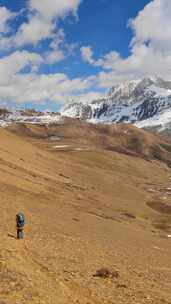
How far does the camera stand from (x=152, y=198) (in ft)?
394

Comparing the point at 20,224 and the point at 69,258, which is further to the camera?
the point at 20,224

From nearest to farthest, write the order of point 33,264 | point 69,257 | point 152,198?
1. point 33,264
2. point 69,257
3. point 152,198

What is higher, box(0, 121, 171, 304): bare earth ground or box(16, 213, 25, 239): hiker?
box(16, 213, 25, 239): hiker

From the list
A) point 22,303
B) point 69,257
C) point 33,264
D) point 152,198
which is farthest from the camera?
point 152,198

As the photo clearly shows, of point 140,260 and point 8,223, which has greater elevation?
point 8,223

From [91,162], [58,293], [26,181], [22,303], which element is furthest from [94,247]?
[91,162]

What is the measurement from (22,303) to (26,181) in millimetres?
52958

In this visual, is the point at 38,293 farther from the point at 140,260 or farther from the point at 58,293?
the point at 140,260

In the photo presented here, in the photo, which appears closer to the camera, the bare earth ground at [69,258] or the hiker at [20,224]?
→ the bare earth ground at [69,258]

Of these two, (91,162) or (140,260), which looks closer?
(140,260)

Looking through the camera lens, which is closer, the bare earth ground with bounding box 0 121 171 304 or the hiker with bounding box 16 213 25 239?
the bare earth ground with bounding box 0 121 171 304

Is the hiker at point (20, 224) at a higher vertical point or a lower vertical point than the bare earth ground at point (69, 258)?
higher

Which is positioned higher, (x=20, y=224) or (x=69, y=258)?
(x=20, y=224)

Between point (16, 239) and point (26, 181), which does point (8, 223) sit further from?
point (26, 181)
